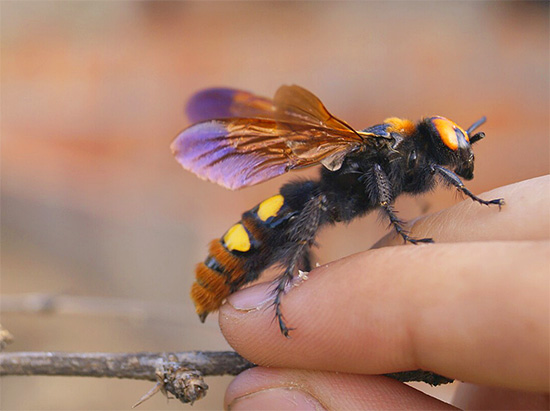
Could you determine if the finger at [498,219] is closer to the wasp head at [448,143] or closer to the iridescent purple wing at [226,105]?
the wasp head at [448,143]

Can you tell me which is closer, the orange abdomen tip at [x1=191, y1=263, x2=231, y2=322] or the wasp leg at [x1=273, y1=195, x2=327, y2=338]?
the wasp leg at [x1=273, y1=195, x2=327, y2=338]

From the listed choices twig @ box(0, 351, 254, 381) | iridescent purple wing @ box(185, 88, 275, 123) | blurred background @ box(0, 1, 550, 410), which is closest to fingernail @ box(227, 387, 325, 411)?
twig @ box(0, 351, 254, 381)

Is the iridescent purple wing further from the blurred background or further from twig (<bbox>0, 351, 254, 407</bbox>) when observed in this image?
the blurred background

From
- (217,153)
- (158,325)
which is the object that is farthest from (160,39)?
(217,153)

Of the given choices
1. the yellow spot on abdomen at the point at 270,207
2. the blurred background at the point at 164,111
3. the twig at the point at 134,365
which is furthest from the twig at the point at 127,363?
the blurred background at the point at 164,111

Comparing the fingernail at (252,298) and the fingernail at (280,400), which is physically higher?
the fingernail at (252,298)

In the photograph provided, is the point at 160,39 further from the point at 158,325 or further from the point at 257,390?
the point at 257,390
